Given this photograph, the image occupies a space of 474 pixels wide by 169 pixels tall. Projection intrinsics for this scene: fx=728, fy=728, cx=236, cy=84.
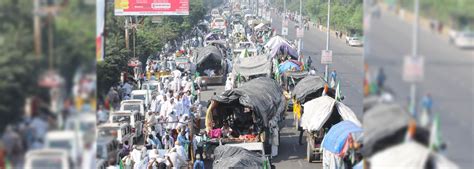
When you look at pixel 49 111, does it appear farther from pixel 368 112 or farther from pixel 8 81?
pixel 368 112

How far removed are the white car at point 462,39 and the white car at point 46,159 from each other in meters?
1.92

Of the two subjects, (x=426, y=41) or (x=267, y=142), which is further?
(x=267, y=142)

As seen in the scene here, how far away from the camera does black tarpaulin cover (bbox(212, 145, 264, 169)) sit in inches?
404

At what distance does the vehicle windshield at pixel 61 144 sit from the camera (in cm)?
351

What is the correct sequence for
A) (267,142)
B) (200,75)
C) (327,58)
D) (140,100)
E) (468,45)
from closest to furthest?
(468,45) → (267,142) → (140,100) → (327,58) → (200,75)

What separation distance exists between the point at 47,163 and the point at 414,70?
1791mm

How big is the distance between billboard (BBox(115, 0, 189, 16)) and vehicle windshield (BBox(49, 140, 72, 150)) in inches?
1060

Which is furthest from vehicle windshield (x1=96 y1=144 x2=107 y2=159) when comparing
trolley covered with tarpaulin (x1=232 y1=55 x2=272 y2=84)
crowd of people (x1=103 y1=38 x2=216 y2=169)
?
trolley covered with tarpaulin (x1=232 y1=55 x2=272 y2=84)

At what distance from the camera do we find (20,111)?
3473 millimetres

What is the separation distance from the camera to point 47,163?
3.49m

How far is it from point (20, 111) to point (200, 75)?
80.2 ft

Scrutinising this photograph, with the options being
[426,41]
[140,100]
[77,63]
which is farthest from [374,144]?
[140,100]

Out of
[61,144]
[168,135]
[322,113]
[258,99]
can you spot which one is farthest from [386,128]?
[168,135]

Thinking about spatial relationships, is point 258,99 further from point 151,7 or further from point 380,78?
point 151,7
